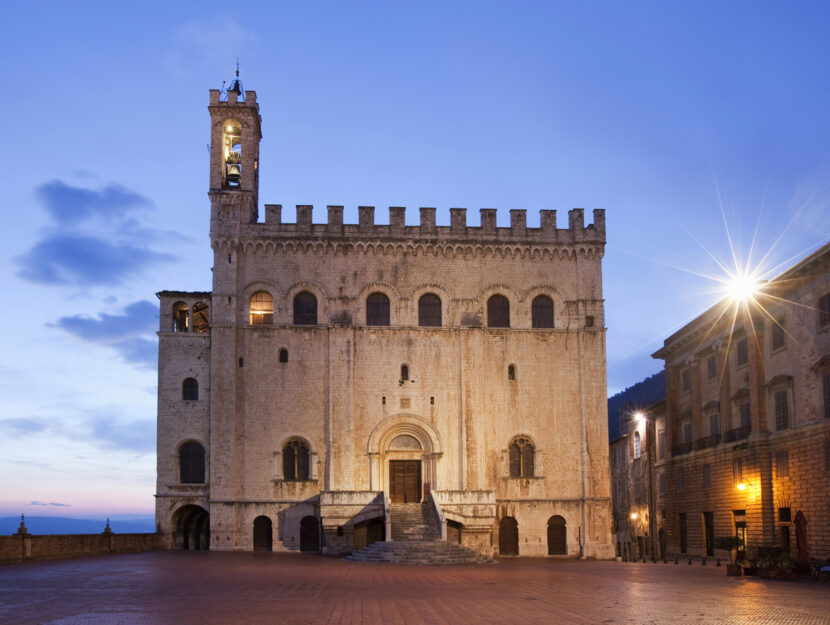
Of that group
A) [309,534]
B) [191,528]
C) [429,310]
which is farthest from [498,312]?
[191,528]

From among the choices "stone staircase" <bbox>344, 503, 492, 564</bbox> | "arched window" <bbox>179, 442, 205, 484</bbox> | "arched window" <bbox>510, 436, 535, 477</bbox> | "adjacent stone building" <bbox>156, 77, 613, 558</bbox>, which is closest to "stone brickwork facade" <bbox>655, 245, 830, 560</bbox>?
"adjacent stone building" <bbox>156, 77, 613, 558</bbox>

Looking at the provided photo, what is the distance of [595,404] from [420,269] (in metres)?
10.1

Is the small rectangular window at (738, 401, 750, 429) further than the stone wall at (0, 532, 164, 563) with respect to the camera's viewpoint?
Yes

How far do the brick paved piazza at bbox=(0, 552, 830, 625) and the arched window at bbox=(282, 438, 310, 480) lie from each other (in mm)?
9424

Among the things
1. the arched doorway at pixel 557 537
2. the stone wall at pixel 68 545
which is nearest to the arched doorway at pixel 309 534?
the stone wall at pixel 68 545

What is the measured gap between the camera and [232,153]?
44.9 metres

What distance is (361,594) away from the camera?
21.0m

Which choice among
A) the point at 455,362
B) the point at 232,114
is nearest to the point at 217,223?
the point at 232,114

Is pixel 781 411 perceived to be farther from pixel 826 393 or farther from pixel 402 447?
pixel 402 447

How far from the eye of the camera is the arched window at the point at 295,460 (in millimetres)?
40994

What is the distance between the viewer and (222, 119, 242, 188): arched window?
44.2 meters

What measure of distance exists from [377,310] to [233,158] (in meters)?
10.5

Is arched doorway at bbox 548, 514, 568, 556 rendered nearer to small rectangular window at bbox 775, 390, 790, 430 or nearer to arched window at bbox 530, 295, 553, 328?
arched window at bbox 530, 295, 553, 328

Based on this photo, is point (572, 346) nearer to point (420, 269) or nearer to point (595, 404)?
Result: point (595, 404)
